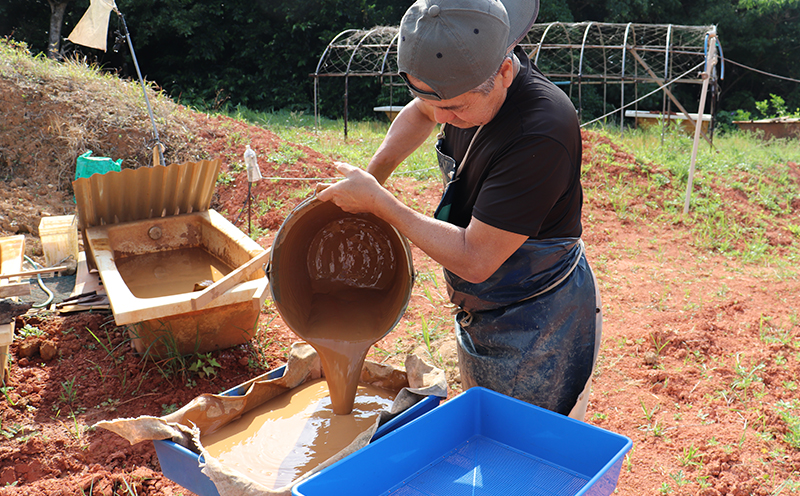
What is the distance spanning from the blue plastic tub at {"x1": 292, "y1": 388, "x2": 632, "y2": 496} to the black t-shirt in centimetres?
52

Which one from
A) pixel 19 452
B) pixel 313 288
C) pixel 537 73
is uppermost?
pixel 537 73

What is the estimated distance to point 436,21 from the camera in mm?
1559

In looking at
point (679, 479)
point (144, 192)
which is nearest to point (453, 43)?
point (679, 479)

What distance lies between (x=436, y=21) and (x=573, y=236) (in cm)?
82

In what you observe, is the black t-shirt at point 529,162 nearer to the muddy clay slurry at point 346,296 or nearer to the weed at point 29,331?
the muddy clay slurry at point 346,296

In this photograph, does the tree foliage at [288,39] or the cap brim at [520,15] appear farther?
the tree foliage at [288,39]

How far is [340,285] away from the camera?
2654 millimetres

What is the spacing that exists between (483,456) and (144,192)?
141 inches

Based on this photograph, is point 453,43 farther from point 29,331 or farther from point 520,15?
point 29,331

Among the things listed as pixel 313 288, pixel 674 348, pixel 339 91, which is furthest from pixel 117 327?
pixel 339 91

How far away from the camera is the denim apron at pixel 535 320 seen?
1913mm

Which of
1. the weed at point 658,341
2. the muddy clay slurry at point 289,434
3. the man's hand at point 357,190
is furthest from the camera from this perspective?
the weed at point 658,341

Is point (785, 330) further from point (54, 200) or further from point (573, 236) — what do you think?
point (54, 200)

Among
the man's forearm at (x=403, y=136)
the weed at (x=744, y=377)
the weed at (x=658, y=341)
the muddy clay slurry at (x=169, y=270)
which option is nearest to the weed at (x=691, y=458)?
the weed at (x=744, y=377)
